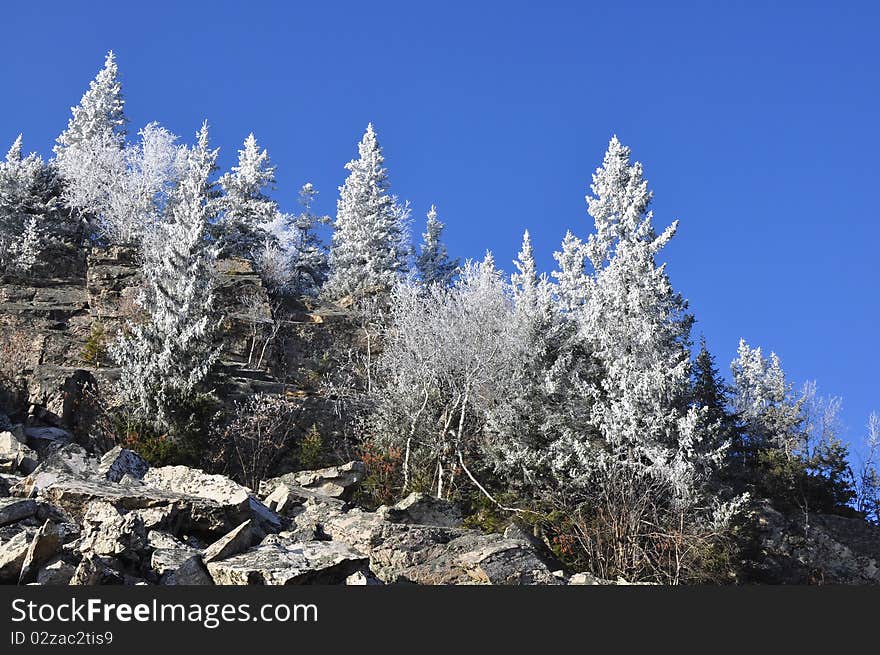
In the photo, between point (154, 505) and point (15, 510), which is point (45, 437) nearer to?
point (154, 505)

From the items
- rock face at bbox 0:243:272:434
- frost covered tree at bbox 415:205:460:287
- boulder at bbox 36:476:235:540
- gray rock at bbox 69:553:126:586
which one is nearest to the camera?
gray rock at bbox 69:553:126:586

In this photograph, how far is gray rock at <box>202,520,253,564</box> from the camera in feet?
27.9

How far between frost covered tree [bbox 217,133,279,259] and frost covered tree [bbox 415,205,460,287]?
1054 centimetres

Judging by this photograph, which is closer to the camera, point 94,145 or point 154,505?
point 154,505

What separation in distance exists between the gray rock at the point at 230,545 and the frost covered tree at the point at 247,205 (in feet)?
95.8

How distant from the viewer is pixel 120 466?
1196 centimetres

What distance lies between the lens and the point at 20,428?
15.5 m

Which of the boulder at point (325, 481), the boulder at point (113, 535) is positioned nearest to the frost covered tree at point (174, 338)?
the boulder at point (325, 481)

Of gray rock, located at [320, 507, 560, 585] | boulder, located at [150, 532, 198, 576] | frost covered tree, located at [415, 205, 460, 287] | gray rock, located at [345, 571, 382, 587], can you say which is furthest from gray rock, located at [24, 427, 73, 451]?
frost covered tree, located at [415, 205, 460, 287]

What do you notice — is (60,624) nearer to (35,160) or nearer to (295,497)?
(295,497)

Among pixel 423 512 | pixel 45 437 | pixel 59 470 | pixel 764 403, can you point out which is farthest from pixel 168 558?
pixel 764 403

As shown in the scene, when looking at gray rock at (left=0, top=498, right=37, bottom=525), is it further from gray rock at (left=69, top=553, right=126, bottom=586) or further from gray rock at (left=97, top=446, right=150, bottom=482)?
gray rock at (left=97, top=446, right=150, bottom=482)

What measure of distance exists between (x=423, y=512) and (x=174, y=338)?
9.51 meters

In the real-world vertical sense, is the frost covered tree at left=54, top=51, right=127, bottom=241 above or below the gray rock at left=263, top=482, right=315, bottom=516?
above
